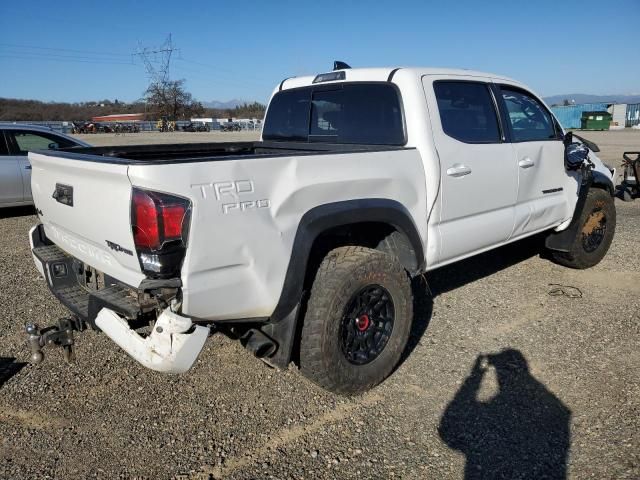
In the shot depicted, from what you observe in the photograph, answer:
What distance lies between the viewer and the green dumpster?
1903 inches

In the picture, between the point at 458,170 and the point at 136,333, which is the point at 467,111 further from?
the point at 136,333

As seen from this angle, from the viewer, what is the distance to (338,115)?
417cm

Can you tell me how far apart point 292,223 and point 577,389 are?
6.97 ft

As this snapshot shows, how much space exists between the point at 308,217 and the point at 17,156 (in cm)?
727

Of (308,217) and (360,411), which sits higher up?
(308,217)

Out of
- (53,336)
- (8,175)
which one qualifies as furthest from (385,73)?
(8,175)

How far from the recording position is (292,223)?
271 cm

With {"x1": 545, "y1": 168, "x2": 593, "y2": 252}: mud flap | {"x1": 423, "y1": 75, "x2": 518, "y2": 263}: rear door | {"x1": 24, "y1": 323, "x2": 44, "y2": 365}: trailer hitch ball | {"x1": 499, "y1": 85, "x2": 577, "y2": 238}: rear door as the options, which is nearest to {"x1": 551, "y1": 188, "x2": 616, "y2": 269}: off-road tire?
{"x1": 545, "y1": 168, "x2": 593, "y2": 252}: mud flap

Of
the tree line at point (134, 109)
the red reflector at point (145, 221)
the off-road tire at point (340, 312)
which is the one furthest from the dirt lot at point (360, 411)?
the tree line at point (134, 109)

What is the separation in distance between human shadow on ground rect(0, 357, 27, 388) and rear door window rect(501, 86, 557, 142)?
4.10 meters

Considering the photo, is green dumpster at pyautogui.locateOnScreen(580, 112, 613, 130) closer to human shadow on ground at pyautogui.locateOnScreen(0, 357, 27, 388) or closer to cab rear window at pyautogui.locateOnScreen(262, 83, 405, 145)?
cab rear window at pyautogui.locateOnScreen(262, 83, 405, 145)

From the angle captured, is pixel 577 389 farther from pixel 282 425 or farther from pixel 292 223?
pixel 292 223

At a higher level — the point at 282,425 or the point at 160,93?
the point at 160,93

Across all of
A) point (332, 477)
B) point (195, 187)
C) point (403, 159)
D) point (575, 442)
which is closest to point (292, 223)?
point (195, 187)
